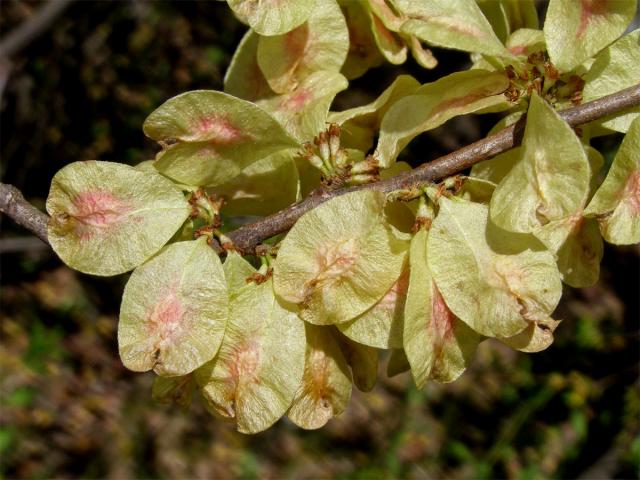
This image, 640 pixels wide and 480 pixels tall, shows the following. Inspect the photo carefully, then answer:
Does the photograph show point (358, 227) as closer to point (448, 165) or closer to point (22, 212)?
point (448, 165)

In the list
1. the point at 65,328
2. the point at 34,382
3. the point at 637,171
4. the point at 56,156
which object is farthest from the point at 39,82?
the point at 637,171

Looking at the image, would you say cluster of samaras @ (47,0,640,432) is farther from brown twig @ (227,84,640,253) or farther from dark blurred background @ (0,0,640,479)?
dark blurred background @ (0,0,640,479)

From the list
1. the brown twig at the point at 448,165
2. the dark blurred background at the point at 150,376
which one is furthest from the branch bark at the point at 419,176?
the dark blurred background at the point at 150,376

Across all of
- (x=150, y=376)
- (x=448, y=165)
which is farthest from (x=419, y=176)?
(x=150, y=376)

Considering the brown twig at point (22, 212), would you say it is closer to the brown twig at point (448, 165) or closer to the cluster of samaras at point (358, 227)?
the cluster of samaras at point (358, 227)

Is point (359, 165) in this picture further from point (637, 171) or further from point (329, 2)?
point (637, 171)

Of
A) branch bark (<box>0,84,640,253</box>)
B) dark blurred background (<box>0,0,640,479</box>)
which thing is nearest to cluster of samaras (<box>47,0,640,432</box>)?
branch bark (<box>0,84,640,253</box>)
